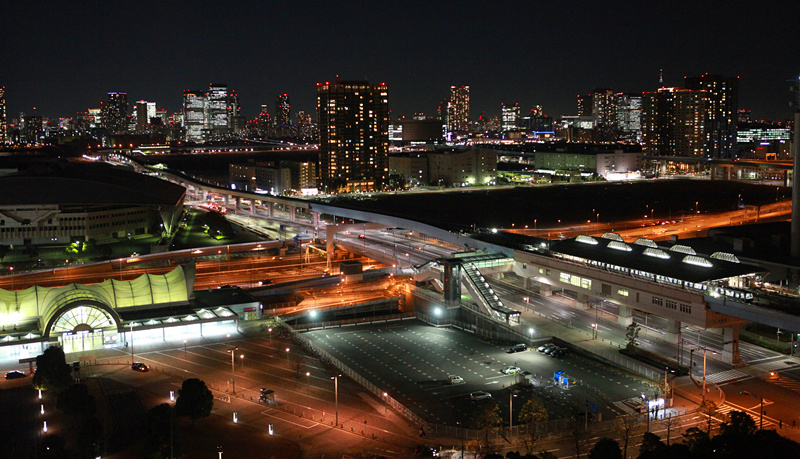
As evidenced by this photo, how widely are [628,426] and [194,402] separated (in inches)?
403

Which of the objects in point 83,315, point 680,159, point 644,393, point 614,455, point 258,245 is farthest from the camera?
point 680,159

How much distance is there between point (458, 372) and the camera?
69.8 ft

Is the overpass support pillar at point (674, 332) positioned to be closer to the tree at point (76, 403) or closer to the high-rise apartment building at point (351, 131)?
the tree at point (76, 403)

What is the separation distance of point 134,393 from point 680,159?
333ft

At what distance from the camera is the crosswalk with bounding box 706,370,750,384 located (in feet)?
66.7

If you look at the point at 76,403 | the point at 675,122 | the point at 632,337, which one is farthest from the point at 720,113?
the point at 76,403

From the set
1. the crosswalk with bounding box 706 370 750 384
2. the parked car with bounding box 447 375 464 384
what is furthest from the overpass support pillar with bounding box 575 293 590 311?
the parked car with bounding box 447 375 464 384

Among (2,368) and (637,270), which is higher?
(637,270)

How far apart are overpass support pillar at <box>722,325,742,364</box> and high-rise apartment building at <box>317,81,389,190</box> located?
211 feet

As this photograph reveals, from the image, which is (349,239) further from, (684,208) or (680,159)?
(680,159)

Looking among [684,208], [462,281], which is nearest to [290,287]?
[462,281]

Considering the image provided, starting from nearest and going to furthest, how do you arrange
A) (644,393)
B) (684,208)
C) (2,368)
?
(644,393) → (2,368) → (684,208)

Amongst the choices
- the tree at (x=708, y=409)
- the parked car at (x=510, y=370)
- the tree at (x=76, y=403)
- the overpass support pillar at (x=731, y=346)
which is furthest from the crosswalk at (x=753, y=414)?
the tree at (x=76, y=403)

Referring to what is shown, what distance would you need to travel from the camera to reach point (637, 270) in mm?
25844
